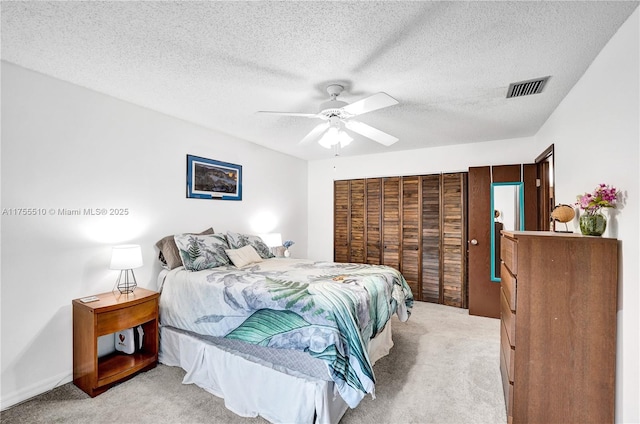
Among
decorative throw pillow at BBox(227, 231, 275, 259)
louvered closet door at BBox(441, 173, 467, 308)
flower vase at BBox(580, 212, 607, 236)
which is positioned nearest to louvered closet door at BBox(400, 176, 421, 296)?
louvered closet door at BBox(441, 173, 467, 308)

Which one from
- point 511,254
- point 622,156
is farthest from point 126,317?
point 622,156

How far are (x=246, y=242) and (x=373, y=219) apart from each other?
8.01ft

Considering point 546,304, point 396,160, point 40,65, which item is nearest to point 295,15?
point 40,65

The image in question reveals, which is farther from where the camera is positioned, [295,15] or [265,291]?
[265,291]

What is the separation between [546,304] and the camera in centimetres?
174

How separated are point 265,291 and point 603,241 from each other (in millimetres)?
2180

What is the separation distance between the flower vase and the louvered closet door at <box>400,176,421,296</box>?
2.91 meters

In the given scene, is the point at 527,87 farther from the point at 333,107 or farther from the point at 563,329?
the point at 563,329

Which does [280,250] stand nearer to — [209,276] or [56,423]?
[209,276]

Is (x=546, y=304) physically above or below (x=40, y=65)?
below

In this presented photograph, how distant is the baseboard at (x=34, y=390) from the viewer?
2.07 m

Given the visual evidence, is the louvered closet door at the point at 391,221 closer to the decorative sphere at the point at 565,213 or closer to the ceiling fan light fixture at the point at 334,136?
the ceiling fan light fixture at the point at 334,136

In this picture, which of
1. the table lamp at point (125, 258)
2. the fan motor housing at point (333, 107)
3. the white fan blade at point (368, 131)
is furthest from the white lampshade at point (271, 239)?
the fan motor housing at point (333, 107)

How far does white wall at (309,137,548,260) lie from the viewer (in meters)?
4.09
